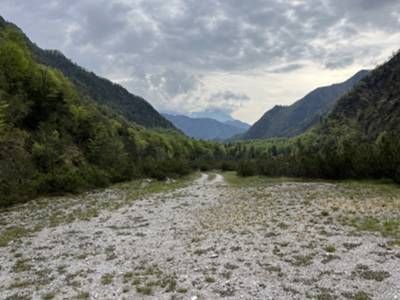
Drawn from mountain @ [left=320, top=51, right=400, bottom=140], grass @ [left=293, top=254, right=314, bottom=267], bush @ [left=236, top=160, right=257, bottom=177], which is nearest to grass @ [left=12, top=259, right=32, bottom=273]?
grass @ [left=293, top=254, right=314, bottom=267]

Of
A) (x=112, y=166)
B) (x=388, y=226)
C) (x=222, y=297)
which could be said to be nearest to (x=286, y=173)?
(x=112, y=166)

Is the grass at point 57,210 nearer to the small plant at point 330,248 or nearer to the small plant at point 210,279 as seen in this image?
the small plant at point 210,279

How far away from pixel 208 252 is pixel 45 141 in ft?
110

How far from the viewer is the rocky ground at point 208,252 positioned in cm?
1041

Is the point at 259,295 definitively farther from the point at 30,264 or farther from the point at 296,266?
the point at 30,264

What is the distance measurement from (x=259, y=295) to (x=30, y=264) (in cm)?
912

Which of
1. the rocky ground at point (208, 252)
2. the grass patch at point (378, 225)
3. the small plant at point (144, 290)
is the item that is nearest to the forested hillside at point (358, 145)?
the rocky ground at point (208, 252)

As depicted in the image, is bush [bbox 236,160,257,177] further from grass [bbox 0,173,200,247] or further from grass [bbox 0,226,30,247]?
grass [bbox 0,226,30,247]

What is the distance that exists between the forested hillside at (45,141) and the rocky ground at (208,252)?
7372 millimetres

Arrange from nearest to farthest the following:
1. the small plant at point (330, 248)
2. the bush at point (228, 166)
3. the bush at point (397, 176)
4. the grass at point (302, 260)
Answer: the grass at point (302, 260) → the small plant at point (330, 248) → the bush at point (397, 176) → the bush at point (228, 166)

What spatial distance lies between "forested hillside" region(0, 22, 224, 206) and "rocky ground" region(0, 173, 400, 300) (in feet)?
24.2

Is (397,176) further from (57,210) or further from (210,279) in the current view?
(57,210)

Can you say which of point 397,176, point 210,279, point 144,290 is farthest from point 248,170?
point 144,290

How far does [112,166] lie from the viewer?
55406 millimetres
